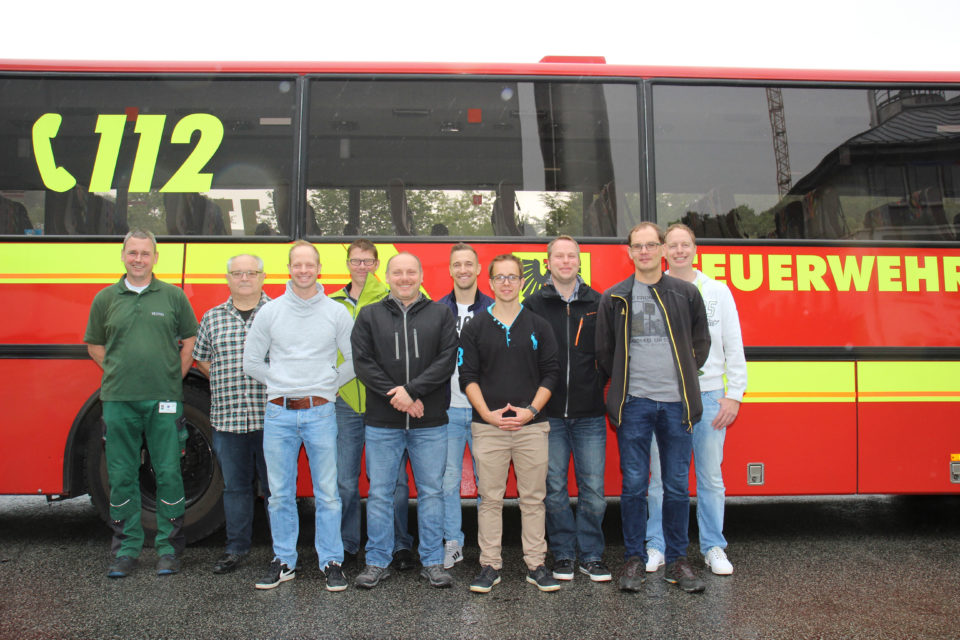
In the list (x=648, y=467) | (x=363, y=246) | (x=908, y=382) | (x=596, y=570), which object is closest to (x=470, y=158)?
(x=363, y=246)

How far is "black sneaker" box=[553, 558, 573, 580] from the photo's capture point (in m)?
4.24

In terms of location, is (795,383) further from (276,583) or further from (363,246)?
(276,583)

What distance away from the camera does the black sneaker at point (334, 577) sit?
4.14 meters

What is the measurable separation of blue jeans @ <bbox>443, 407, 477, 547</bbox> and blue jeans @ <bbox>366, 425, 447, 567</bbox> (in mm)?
147

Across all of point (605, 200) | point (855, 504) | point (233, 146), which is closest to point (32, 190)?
point (233, 146)

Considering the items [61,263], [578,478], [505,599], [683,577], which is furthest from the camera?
[61,263]

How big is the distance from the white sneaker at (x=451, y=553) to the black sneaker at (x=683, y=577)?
1266 millimetres

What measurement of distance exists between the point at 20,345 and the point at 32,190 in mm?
1059

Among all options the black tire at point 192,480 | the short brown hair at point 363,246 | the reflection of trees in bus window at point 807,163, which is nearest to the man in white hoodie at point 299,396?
the short brown hair at point 363,246

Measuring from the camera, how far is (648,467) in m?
4.20

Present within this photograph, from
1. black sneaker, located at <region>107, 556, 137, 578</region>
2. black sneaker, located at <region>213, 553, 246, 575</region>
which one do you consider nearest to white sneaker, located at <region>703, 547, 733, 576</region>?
black sneaker, located at <region>213, 553, 246, 575</region>

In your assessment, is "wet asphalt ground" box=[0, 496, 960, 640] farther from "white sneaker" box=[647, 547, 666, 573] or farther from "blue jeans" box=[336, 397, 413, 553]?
"blue jeans" box=[336, 397, 413, 553]

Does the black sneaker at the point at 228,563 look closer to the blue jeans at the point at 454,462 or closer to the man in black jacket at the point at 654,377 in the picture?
the blue jeans at the point at 454,462

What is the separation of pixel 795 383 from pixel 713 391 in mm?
960
